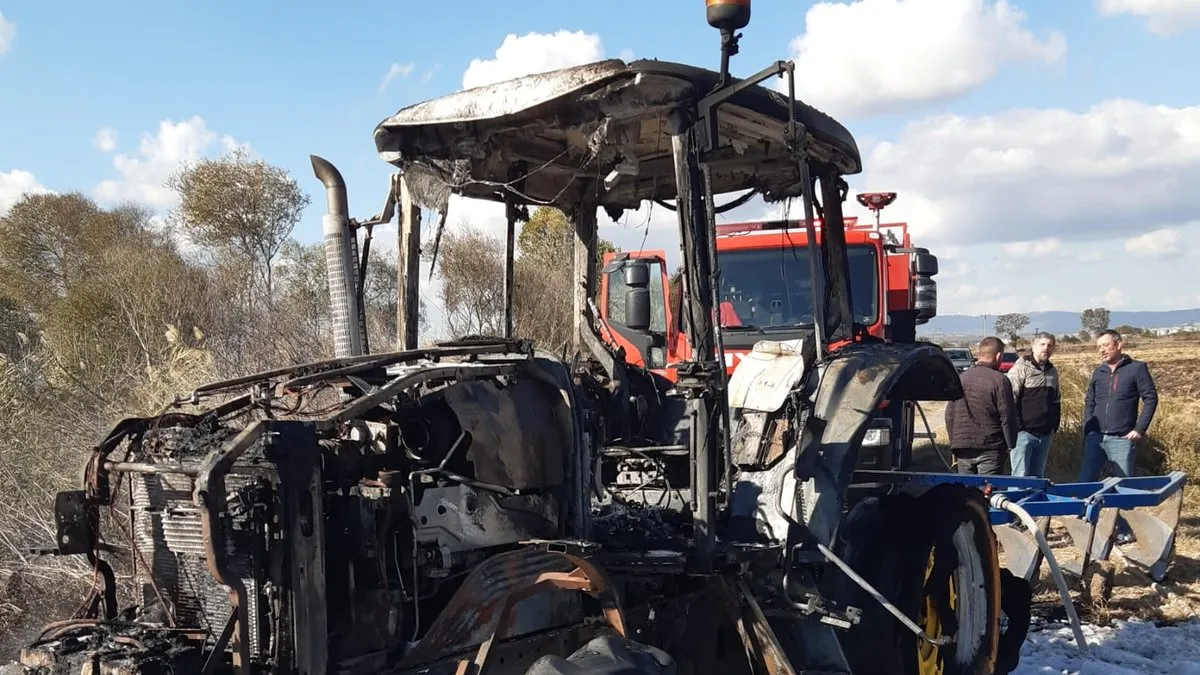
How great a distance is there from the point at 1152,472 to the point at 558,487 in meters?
9.28

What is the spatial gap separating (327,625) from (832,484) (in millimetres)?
2111

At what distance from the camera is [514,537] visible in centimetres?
330

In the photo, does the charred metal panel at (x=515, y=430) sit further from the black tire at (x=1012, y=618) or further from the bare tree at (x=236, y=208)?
the bare tree at (x=236, y=208)

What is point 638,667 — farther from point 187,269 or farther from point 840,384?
point 187,269

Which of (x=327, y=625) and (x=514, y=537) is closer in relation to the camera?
(x=327, y=625)

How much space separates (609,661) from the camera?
9.71 ft

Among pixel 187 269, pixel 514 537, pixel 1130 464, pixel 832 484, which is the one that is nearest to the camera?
pixel 514 537

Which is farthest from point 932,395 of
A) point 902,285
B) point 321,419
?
point 902,285

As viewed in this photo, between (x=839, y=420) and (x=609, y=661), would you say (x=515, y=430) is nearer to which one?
(x=609, y=661)

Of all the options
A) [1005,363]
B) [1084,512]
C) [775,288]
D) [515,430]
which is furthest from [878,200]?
[1005,363]

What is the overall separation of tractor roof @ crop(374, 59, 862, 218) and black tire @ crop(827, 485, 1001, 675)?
164cm

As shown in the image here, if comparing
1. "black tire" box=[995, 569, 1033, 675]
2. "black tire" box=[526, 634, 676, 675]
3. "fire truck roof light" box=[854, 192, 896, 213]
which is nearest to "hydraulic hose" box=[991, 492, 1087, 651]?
"black tire" box=[995, 569, 1033, 675]

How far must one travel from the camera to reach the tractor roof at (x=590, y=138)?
11.7 feet

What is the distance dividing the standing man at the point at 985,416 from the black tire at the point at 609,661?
5.43 meters
